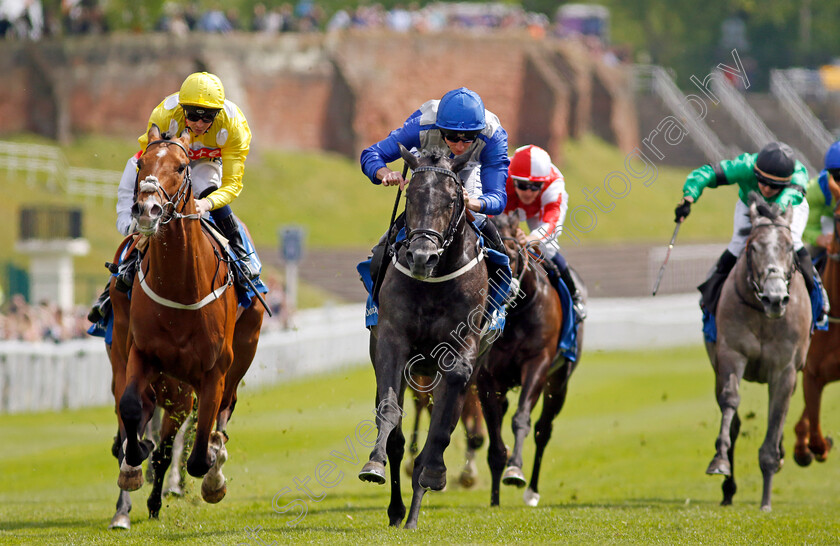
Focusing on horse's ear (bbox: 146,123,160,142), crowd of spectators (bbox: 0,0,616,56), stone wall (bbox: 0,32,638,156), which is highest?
horse's ear (bbox: 146,123,160,142)

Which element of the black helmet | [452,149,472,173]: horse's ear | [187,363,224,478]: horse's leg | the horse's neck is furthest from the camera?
the black helmet

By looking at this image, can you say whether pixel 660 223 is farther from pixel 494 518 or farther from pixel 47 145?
pixel 494 518

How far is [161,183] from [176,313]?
991 mm

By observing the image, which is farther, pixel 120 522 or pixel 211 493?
pixel 211 493

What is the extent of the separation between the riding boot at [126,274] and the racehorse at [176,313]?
187mm

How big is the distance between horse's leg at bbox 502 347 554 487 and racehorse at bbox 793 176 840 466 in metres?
2.54

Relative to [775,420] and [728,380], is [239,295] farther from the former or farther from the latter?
[775,420]

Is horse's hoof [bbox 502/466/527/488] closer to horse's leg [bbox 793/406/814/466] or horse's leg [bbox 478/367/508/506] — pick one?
horse's leg [bbox 478/367/508/506]

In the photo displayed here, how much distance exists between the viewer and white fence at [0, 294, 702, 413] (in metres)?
16.8

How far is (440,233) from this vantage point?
7391mm

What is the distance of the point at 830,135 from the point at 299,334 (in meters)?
32.3

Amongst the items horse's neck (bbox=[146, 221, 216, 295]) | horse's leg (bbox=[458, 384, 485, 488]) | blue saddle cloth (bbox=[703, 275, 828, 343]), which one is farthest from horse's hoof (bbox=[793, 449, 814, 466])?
horse's neck (bbox=[146, 221, 216, 295])

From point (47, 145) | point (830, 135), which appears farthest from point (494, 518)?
point (830, 135)

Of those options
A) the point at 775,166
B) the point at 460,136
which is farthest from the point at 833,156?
the point at 460,136
